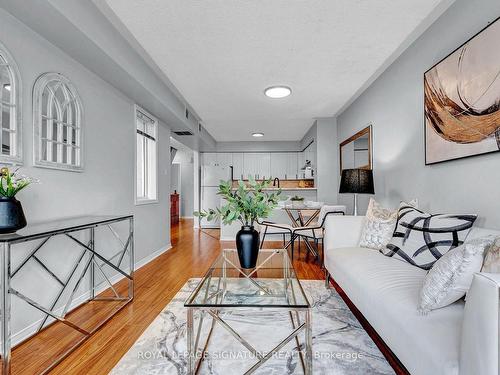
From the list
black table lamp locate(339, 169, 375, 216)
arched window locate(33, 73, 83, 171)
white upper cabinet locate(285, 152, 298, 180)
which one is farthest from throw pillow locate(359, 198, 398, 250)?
white upper cabinet locate(285, 152, 298, 180)

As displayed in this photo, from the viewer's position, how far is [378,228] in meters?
2.31

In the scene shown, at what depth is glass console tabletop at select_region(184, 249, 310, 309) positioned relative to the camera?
1351 millimetres

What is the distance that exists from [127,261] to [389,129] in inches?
136

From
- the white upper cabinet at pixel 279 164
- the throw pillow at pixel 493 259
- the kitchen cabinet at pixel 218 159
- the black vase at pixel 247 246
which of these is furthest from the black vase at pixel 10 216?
the white upper cabinet at pixel 279 164

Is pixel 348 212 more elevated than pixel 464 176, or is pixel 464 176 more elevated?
pixel 464 176

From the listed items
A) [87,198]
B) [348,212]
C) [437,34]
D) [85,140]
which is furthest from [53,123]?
[348,212]

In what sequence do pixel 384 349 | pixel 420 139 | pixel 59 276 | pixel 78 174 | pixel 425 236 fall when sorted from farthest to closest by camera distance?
pixel 420 139
pixel 78 174
pixel 59 276
pixel 425 236
pixel 384 349

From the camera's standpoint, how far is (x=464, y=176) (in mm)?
1987

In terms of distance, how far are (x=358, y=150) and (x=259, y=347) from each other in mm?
3359

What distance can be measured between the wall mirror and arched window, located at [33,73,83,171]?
135 inches

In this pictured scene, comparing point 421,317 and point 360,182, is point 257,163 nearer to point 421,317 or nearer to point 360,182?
point 360,182

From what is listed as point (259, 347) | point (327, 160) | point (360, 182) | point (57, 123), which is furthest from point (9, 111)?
point (327, 160)

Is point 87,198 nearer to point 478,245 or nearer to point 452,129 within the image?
point 478,245

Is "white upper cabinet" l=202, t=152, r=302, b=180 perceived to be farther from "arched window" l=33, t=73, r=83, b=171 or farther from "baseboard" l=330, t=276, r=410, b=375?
"baseboard" l=330, t=276, r=410, b=375
